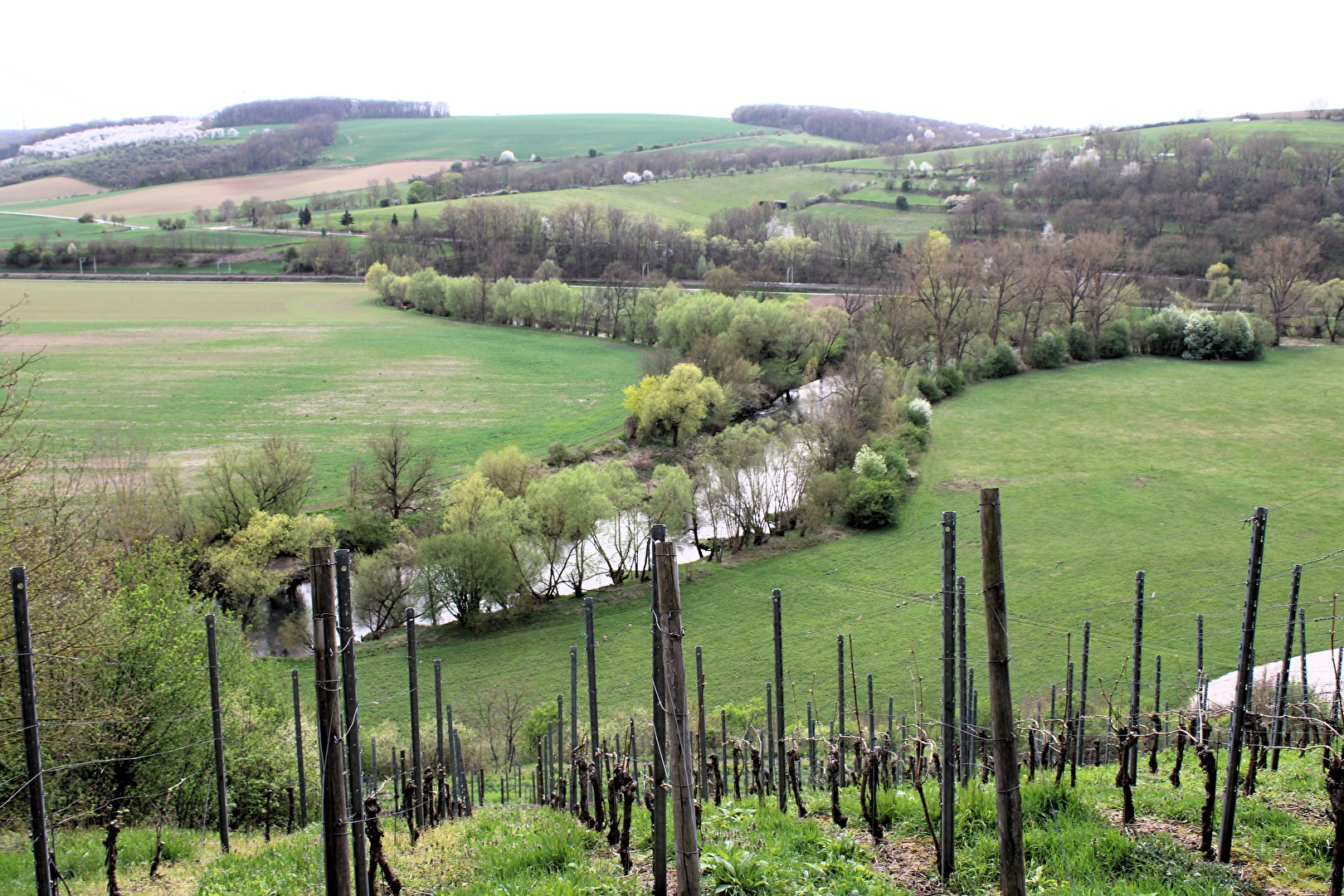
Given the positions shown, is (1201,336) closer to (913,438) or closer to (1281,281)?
(1281,281)

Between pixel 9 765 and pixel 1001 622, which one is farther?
pixel 9 765

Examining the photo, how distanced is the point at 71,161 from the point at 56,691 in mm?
213458

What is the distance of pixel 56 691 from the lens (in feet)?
46.2

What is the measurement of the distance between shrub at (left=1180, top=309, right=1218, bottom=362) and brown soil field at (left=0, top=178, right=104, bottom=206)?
174 metres

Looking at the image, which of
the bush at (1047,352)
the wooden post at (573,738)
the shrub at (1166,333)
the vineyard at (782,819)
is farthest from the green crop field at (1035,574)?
the shrub at (1166,333)

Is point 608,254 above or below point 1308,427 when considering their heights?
above

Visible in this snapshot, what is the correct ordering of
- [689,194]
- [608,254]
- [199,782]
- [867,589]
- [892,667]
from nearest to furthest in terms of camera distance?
1. [199,782]
2. [892,667]
3. [867,589]
4. [608,254]
5. [689,194]

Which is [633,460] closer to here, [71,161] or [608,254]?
[608,254]

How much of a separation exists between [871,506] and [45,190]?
175956 millimetres

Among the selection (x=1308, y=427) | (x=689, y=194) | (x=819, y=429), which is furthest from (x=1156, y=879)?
(x=689, y=194)

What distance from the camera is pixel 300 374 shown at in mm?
A: 70125

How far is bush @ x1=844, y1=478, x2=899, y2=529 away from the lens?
42250 millimetres

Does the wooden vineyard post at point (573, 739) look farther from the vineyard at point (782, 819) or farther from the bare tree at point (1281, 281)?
the bare tree at point (1281, 281)

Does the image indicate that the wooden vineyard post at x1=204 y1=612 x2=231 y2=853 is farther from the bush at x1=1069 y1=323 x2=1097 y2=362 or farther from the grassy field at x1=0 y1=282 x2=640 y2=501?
the bush at x1=1069 y1=323 x2=1097 y2=362
